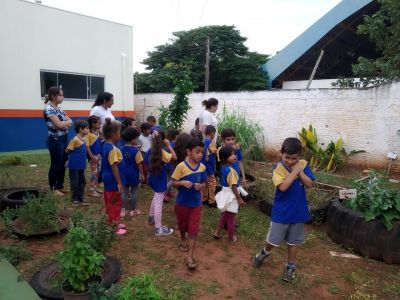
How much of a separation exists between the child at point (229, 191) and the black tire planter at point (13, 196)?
2.47 metres

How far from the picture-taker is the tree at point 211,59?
2373 centimetres

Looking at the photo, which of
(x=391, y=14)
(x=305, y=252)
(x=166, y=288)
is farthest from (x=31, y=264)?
(x=391, y=14)

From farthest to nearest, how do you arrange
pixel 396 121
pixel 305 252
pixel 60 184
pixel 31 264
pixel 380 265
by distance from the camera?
pixel 396 121 < pixel 60 184 < pixel 305 252 < pixel 380 265 < pixel 31 264

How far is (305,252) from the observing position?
4.02 metres

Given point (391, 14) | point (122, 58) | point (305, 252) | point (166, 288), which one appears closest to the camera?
point (166, 288)

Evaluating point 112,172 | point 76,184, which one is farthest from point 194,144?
point 76,184

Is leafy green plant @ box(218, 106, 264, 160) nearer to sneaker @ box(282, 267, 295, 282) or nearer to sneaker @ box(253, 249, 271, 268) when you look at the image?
sneaker @ box(253, 249, 271, 268)

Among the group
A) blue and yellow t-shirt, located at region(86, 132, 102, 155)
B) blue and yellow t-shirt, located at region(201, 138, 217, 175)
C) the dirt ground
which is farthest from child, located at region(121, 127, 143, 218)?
blue and yellow t-shirt, located at region(86, 132, 102, 155)

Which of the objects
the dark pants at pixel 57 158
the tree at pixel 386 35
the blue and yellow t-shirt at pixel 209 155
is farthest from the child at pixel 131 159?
the tree at pixel 386 35

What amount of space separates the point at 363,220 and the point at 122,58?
35.5 feet

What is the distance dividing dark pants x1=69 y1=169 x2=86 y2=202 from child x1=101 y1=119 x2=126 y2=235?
4.08 feet

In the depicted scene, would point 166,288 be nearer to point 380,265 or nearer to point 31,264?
point 31,264

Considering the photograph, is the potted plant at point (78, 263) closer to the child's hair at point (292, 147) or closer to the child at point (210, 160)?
the child's hair at point (292, 147)

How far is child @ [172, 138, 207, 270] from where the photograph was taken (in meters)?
3.44
